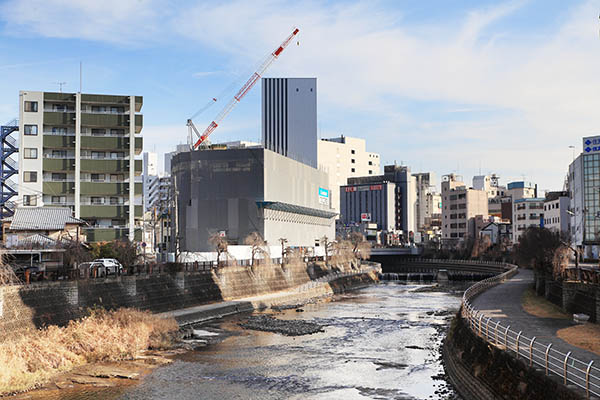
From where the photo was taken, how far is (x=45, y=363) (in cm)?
3550

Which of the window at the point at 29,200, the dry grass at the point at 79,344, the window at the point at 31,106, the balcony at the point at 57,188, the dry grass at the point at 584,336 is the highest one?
the window at the point at 31,106

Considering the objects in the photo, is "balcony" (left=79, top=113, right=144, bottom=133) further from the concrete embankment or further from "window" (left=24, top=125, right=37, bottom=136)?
the concrete embankment

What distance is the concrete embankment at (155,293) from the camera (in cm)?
3969

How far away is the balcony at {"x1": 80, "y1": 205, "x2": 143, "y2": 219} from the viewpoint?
317ft

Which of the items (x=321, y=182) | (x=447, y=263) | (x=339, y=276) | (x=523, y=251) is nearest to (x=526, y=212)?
(x=447, y=263)

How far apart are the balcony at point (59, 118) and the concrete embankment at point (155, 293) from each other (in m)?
39.5

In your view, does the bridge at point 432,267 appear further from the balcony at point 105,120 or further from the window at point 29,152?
the window at point 29,152

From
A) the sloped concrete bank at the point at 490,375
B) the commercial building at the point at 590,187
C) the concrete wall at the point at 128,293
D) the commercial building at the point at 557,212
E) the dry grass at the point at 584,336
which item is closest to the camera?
the sloped concrete bank at the point at 490,375

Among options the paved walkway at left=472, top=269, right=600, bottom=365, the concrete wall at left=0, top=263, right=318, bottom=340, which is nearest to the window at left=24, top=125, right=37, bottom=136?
the concrete wall at left=0, top=263, right=318, bottom=340

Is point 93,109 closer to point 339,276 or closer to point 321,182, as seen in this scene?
point 339,276

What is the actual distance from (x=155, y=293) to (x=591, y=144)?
288 ft

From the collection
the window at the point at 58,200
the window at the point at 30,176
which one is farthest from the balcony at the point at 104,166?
the window at the point at 30,176

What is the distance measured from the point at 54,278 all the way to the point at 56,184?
53.3 m

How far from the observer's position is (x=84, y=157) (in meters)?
97.8
